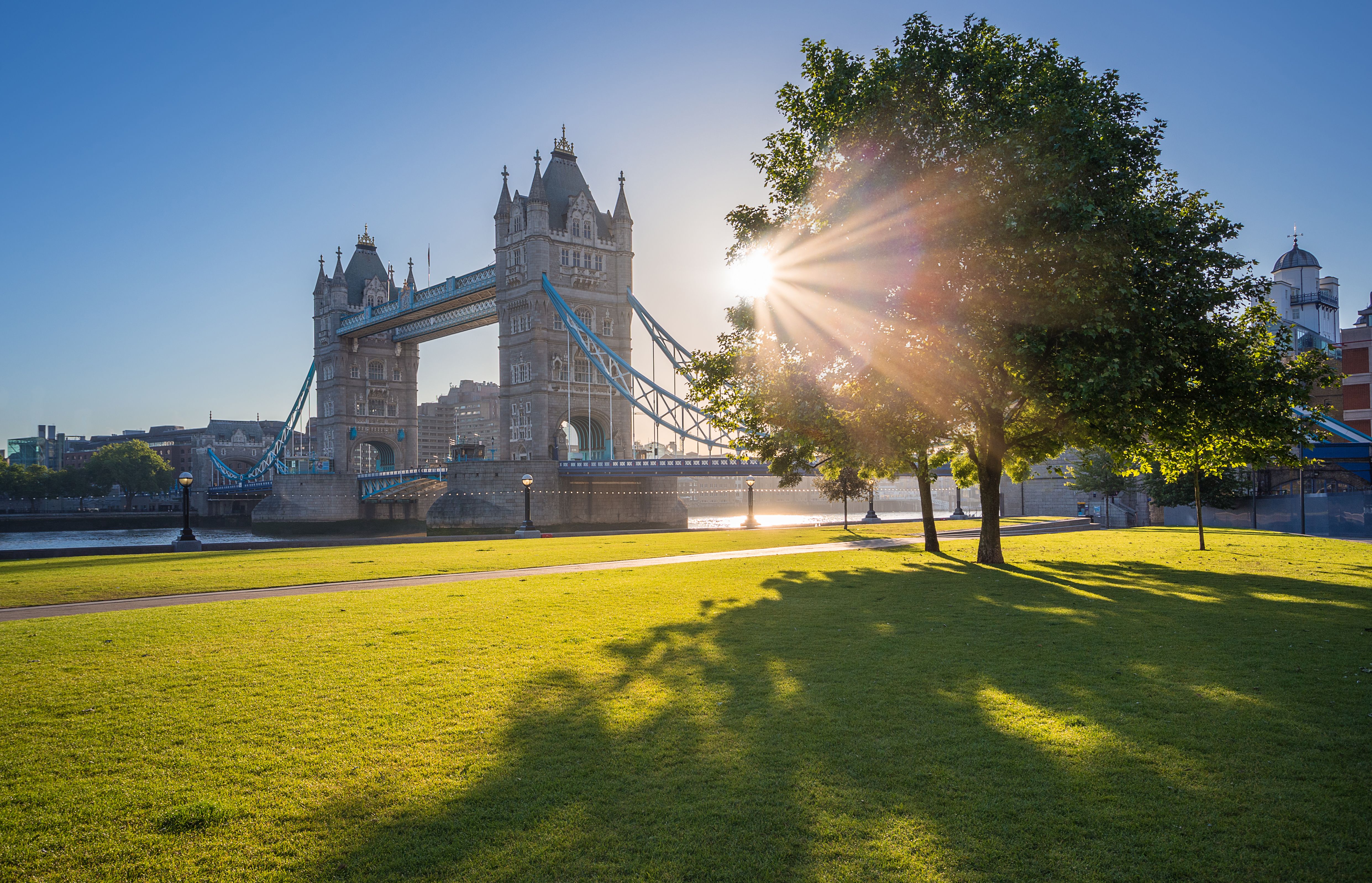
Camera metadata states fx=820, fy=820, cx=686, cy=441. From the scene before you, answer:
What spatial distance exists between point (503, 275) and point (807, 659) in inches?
2651

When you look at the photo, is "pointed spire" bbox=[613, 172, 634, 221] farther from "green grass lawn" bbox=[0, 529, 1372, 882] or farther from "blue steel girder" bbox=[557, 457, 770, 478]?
"green grass lawn" bbox=[0, 529, 1372, 882]

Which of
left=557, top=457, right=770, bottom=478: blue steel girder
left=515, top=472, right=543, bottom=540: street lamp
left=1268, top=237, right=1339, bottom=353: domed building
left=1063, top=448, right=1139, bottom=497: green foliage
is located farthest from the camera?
left=1268, top=237, right=1339, bottom=353: domed building

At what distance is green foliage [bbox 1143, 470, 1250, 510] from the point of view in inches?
1393

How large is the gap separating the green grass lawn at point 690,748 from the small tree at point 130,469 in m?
127

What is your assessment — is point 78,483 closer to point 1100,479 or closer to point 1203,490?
point 1100,479

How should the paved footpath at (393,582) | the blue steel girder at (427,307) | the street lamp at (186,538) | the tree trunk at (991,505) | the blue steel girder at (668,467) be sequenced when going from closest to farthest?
the paved footpath at (393,582), the tree trunk at (991,505), the street lamp at (186,538), the blue steel girder at (668,467), the blue steel girder at (427,307)

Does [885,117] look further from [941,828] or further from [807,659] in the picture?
[941,828]

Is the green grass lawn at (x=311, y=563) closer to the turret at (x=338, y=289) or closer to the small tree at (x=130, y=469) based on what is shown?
the turret at (x=338, y=289)

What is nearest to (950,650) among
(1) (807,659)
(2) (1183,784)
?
(1) (807,659)

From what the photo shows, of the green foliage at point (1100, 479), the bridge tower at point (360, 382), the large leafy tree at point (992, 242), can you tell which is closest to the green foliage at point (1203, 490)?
the green foliage at point (1100, 479)

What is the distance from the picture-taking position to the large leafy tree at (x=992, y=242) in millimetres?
16375

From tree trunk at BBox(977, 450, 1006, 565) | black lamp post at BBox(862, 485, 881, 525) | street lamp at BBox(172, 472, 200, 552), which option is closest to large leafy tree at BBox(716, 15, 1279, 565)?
tree trunk at BBox(977, 450, 1006, 565)

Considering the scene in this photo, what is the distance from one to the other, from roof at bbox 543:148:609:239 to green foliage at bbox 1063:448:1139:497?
1766 inches

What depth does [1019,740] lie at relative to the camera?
609cm
